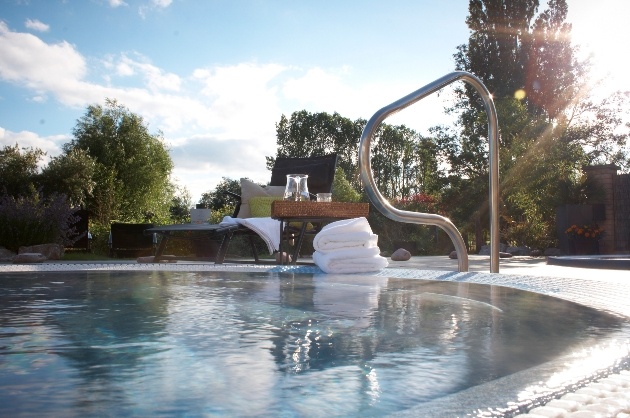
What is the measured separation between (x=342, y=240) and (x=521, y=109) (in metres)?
11.1

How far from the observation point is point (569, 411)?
750 millimetres

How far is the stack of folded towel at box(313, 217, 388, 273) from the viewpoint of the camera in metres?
3.52

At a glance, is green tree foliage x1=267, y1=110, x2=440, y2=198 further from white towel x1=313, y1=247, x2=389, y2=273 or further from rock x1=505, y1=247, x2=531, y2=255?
white towel x1=313, y1=247, x2=389, y2=273

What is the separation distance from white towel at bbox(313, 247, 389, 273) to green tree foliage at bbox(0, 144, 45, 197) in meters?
13.7

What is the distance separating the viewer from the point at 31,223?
9.30 metres

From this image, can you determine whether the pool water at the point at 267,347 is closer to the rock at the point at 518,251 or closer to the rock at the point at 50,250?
the rock at the point at 50,250

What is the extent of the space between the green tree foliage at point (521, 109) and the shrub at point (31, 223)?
8456mm

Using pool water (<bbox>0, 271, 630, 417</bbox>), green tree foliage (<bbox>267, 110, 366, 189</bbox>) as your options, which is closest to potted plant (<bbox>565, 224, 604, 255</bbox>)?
pool water (<bbox>0, 271, 630, 417</bbox>)

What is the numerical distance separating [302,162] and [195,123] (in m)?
5.34

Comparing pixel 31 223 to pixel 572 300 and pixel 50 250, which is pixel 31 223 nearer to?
pixel 50 250

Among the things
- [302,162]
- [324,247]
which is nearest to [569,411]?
[324,247]

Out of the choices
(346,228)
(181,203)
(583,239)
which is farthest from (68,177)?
(346,228)

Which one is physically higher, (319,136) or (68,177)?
(319,136)

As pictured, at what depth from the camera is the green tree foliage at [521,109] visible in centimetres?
1328
